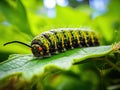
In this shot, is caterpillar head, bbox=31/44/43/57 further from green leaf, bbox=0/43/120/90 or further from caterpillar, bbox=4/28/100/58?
green leaf, bbox=0/43/120/90

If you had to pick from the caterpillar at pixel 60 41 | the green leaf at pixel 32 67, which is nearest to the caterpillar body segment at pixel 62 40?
the caterpillar at pixel 60 41

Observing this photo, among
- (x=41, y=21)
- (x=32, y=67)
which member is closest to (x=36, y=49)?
(x=32, y=67)

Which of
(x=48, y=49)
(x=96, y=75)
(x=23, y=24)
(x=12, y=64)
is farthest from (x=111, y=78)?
(x=12, y=64)

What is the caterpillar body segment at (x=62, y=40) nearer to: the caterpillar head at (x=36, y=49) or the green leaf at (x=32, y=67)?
the caterpillar head at (x=36, y=49)

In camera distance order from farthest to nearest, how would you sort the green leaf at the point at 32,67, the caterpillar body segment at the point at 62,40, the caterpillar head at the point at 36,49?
1. the caterpillar body segment at the point at 62,40
2. the caterpillar head at the point at 36,49
3. the green leaf at the point at 32,67

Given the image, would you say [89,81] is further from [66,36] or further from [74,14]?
[74,14]

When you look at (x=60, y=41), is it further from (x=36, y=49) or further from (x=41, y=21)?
(x=41, y=21)
